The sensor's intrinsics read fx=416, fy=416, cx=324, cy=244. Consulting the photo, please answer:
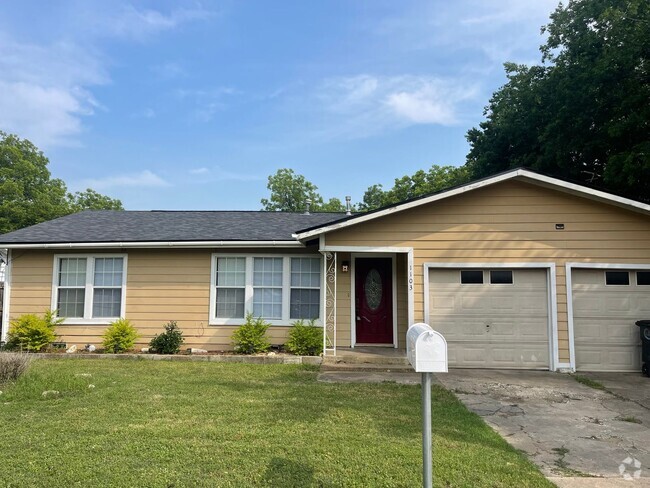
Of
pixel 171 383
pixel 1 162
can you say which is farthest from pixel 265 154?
pixel 1 162

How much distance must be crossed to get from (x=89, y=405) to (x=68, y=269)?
608 centimetres

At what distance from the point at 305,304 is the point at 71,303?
18.9 feet

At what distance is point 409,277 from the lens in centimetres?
876

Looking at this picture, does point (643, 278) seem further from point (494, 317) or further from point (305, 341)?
point (305, 341)

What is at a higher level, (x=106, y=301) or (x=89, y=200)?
(x=89, y=200)

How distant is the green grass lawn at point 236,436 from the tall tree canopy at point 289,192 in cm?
4150

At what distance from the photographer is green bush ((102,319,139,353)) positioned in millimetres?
9438

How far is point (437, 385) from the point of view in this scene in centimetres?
700

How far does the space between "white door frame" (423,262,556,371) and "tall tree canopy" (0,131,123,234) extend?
33388 mm

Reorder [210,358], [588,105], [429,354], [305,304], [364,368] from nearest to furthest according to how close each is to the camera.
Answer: [429,354] < [364,368] < [210,358] < [305,304] < [588,105]

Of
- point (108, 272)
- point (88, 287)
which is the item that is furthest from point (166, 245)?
point (88, 287)

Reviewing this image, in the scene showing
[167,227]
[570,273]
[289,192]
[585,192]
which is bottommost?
[570,273]

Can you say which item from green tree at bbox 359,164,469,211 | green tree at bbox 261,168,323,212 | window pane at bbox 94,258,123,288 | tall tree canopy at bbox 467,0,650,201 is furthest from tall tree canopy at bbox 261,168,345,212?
window pane at bbox 94,258,123,288

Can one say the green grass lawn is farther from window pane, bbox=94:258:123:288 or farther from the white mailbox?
window pane, bbox=94:258:123:288
